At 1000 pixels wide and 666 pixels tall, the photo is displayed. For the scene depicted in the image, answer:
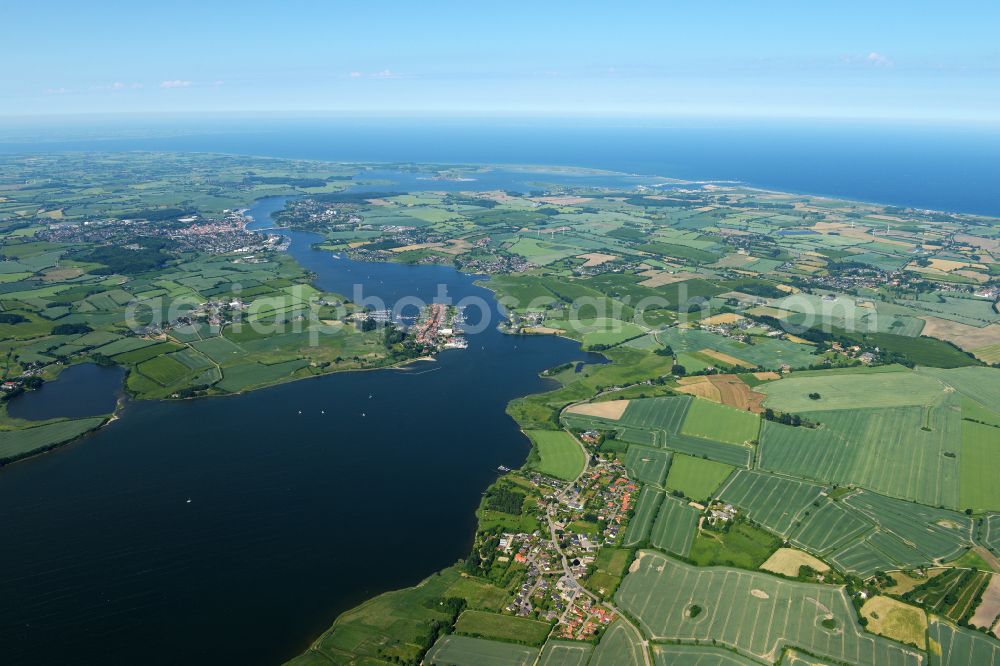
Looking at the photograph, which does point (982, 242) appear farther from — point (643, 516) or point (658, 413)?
point (643, 516)

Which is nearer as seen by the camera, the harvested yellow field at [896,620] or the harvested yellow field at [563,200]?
the harvested yellow field at [896,620]

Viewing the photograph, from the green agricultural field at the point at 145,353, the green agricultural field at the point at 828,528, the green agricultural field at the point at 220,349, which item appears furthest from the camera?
the green agricultural field at the point at 220,349

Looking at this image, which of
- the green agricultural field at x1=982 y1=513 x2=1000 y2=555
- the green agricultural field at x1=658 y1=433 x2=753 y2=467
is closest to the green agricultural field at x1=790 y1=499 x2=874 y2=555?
the green agricultural field at x1=982 y1=513 x2=1000 y2=555

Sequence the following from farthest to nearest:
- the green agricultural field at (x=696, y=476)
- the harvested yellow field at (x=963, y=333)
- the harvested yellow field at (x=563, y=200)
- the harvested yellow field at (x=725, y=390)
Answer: the harvested yellow field at (x=563, y=200) → the harvested yellow field at (x=963, y=333) → the harvested yellow field at (x=725, y=390) → the green agricultural field at (x=696, y=476)

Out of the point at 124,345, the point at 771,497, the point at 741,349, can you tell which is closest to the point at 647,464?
the point at 771,497

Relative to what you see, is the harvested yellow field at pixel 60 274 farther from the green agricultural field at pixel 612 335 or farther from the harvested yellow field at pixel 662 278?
the harvested yellow field at pixel 662 278

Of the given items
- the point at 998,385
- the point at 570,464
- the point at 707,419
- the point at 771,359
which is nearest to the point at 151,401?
the point at 570,464

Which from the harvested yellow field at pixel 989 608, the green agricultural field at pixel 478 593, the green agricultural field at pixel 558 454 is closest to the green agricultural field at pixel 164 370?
the green agricultural field at pixel 558 454
